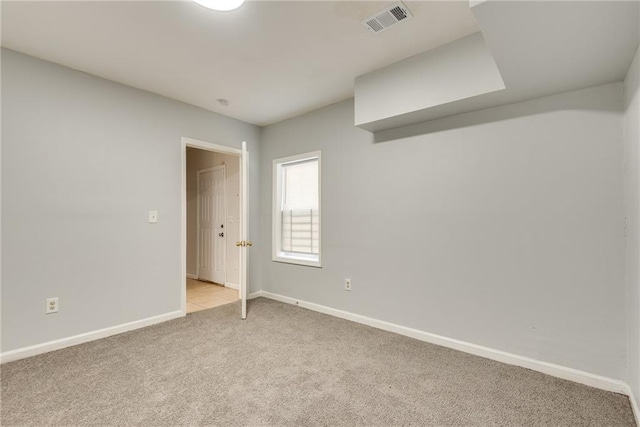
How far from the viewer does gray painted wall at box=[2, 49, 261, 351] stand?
2.42 meters

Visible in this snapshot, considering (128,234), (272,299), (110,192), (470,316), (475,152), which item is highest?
(475,152)

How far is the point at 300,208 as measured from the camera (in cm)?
405

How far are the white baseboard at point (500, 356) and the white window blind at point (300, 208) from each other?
0.96m

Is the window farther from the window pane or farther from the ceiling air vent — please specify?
the ceiling air vent

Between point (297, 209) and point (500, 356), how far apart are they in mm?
2760

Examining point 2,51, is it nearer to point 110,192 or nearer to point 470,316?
point 110,192

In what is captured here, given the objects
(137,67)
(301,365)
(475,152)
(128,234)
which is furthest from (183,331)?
(475,152)

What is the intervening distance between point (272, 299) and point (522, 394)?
3067mm

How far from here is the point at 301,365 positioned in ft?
7.61

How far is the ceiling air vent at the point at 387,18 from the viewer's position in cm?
194

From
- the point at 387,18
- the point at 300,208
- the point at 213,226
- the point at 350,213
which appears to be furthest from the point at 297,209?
the point at 387,18

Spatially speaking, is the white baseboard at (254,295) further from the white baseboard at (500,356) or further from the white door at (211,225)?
the white baseboard at (500,356)

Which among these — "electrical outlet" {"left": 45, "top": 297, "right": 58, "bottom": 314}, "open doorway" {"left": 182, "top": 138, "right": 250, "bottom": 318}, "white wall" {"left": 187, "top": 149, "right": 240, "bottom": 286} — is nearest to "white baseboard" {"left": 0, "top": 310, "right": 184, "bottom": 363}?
"electrical outlet" {"left": 45, "top": 297, "right": 58, "bottom": 314}

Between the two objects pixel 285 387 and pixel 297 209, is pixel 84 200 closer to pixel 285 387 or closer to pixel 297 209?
pixel 297 209
